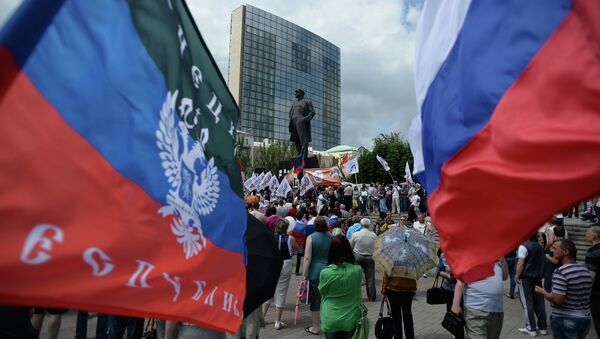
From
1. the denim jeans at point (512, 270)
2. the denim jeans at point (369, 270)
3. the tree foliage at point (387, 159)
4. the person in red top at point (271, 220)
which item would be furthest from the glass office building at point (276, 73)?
the denim jeans at point (512, 270)

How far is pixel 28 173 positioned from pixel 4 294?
327 millimetres

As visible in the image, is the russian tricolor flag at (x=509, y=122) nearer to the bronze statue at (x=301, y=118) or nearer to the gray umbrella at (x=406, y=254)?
the gray umbrella at (x=406, y=254)

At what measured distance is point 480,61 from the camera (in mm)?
2322

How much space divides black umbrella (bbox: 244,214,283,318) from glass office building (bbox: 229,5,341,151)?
3322 inches

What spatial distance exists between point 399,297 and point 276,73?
94.4 metres

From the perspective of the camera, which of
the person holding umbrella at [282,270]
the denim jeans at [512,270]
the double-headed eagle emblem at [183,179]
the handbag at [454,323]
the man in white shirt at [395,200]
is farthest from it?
the man in white shirt at [395,200]

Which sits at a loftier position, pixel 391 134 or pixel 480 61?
pixel 391 134

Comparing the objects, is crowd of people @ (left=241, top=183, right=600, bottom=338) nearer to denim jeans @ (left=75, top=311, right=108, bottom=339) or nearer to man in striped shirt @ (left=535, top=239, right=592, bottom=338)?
man in striped shirt @ (left=535, top=239, right=592, bottom=338)

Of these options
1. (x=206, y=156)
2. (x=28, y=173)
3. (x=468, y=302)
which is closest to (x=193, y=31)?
(x=206, y=156)

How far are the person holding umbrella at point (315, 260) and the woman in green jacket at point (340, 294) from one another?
176 cm

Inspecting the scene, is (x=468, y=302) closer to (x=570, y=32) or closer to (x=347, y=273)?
(x=347, y=273)

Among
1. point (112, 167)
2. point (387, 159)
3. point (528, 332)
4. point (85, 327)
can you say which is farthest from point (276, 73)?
point (112, 167)

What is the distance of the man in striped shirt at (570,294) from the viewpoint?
4.40 metres

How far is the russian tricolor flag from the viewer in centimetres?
188
